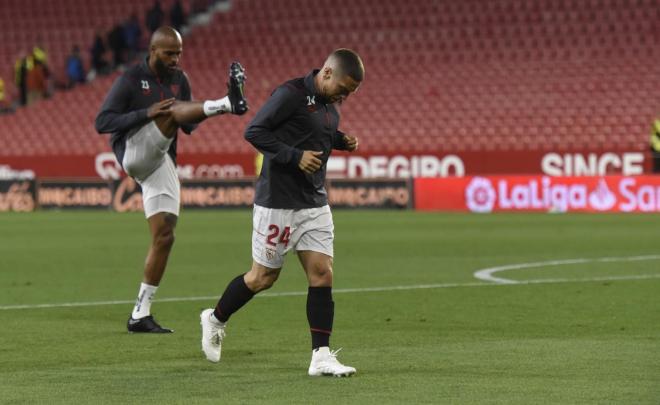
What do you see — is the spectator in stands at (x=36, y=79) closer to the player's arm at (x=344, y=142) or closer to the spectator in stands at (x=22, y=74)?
the spectator in stands at (x=22, y=74)

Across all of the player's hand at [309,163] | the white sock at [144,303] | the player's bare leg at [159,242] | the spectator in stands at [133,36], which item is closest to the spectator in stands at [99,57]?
the spectator in stands at [133,36]

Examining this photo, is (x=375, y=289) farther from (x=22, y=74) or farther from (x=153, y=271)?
(x=22, y=74)

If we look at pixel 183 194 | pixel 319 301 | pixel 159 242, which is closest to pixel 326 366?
pixel 319 301

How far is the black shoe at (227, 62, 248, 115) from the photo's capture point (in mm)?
7801

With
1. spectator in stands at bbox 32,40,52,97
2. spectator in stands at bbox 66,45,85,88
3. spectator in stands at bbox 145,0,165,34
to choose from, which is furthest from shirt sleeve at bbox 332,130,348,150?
spectator in stands at bbox 66,45,85,88

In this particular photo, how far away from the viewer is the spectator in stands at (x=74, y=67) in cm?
3884

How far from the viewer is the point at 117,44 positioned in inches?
1531

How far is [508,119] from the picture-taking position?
1330 inches

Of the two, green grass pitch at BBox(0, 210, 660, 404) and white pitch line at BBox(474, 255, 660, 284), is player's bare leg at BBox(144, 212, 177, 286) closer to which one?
green grass pitch at BBox(0, 210, 660, 404)

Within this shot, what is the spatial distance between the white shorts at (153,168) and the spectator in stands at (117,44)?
29.3 metres

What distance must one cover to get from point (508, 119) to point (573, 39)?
320 centimetres

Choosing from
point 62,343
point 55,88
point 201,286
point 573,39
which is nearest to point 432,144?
point 573,39

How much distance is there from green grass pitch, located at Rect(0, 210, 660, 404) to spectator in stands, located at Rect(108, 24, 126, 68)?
19.0 m

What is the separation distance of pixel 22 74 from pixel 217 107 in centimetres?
3183
